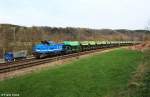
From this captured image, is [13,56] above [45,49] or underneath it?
underneath

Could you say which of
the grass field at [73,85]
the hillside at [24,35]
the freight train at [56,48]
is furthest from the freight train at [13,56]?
the grass field at [73,85]

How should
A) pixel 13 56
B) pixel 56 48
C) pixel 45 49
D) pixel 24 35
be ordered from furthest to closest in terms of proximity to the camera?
pixel 24 35, pixel 56 48, pixel 45 49, pixel 13 56

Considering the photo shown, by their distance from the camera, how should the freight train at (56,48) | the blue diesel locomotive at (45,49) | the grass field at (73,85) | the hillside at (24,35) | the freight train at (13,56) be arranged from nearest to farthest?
the grass field at (73,85), the freight train at (13,56), the blue diesel locomotive at (45,49), the freight train at (56,48), the hillside at (24,35)

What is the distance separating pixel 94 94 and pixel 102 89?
1.20m

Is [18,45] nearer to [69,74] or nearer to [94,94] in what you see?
[69,74]

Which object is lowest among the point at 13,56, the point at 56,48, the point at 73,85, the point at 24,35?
the point at 13,56

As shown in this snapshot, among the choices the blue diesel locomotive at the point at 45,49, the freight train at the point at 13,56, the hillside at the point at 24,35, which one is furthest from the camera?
the hillside at the point at 24,35

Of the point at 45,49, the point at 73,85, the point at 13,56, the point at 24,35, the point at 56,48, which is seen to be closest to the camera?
the point at 73,85

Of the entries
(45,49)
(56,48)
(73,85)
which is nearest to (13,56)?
(45,49)

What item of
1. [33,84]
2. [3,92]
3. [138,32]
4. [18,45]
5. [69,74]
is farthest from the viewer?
[138,32]

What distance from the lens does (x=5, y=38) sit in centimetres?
5731

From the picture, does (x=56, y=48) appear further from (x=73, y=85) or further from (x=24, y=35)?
(x=24, y=35)

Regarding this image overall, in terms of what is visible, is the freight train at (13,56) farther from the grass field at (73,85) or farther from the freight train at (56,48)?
the grass field at (73,85)

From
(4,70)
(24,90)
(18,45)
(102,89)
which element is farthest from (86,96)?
(18,45)
